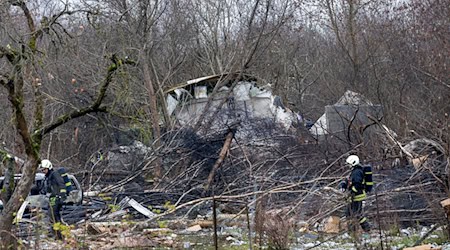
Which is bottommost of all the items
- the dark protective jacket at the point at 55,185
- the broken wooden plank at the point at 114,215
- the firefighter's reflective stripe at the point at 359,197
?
the broken wooden plank at the point at 114,215

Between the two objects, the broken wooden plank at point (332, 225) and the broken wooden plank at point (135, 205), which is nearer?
the broken wooden plank at point (332, 225)

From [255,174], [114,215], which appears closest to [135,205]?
[114,215]

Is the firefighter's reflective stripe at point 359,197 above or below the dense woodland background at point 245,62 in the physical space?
below

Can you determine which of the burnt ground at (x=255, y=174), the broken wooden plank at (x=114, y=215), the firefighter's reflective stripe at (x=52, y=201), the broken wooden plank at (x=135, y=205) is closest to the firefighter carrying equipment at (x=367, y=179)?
the burnt ground at (x=255, y=174)

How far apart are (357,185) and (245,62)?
9.69 meters

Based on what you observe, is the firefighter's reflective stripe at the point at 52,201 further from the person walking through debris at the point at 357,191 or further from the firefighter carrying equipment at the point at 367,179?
the firefighter carrying equipment at the point at 367,179

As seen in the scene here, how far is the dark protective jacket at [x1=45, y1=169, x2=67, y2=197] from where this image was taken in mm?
12695

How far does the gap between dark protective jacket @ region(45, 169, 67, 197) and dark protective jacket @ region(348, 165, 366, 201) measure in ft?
18.0

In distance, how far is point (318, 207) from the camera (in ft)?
45.5

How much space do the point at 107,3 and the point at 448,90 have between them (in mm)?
11002

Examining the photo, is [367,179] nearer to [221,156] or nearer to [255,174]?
[255,174]

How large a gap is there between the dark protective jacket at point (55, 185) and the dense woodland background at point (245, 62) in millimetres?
1845

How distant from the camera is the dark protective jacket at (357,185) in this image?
12609 mm

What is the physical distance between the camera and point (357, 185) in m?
12.7
